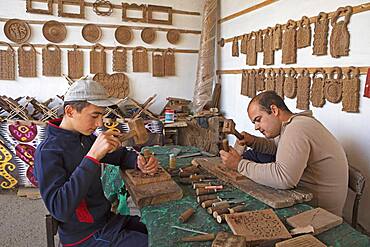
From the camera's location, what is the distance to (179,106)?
4648 mm

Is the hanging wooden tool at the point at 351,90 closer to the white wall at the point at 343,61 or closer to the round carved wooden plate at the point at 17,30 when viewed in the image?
the white wall at the point at 343,61

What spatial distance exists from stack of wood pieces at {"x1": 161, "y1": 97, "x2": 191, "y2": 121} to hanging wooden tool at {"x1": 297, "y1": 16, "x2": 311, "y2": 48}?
2.06 m

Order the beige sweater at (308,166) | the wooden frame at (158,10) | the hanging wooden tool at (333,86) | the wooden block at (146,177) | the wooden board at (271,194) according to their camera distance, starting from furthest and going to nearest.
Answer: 1. the wooden frame at (158,10)
2. the hanging wooden tool at (333,86)
3. the wooden block at (146,177)
4. the beige sweater at (308,166)
5. the wooden board at (271,194)

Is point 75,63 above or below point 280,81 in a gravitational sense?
above

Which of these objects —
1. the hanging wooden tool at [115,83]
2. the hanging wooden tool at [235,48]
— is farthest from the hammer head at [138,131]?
the hanging wooden tool at [115,83]

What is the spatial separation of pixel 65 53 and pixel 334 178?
386cm

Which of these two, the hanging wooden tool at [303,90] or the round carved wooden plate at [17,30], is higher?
the round carved wooden plate at [17,30]

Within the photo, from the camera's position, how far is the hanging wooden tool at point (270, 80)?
10.8 feet

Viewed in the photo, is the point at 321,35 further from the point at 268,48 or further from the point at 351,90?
the point at 268,48

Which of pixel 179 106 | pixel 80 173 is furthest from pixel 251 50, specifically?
pixel 80 173

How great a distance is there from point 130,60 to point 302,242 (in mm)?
4031

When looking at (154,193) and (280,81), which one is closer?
(154,193)

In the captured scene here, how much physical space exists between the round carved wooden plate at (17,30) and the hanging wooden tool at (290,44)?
3.26m

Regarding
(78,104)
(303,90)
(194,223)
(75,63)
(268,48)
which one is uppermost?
(268,48)
